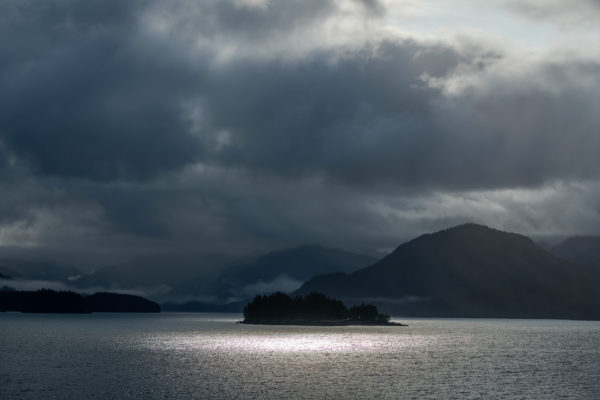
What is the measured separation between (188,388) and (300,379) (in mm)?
27083

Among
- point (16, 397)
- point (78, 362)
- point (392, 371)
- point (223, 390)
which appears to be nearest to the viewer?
point (16, 397)

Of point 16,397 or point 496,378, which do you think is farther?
point 496,378

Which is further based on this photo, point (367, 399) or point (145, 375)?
point (145, 375)

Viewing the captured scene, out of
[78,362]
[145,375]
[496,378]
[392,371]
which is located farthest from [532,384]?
[78,362]

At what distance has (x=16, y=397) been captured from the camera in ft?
420

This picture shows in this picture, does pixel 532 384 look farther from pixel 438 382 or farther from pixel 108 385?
pixel 108 385

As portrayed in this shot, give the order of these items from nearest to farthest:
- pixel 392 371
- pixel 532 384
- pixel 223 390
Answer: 1. pixel 223 390
2. pixel 532 384
3. pixel 392 371

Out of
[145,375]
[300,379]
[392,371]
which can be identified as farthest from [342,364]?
[145,375]

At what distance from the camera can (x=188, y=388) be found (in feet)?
478

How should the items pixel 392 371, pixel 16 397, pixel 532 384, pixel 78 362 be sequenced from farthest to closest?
pixel 78 362
pixel 392 371
pixel 532 384
pixel 16 397

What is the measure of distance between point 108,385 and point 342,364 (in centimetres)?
7128

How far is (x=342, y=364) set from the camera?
198 meters

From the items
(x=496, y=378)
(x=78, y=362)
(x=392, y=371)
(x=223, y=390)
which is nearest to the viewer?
(x=223, y=390)

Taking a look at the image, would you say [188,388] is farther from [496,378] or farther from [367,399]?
[496,378]
